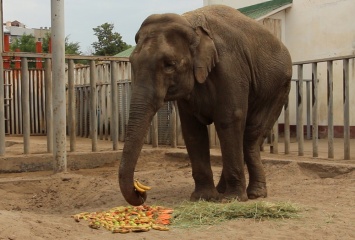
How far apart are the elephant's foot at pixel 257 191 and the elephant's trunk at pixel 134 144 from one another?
180 centimetres

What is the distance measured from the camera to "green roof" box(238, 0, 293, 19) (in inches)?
711

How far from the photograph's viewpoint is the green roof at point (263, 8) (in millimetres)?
18070

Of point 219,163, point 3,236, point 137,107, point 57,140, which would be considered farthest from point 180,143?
point 3,236

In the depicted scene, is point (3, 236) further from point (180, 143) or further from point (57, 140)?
point (180, 143)

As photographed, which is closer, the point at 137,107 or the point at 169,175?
the point at 137,107

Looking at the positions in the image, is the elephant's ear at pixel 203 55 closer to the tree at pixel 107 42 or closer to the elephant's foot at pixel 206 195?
the elephant's foot at pixel 206 195

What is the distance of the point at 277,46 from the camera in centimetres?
684

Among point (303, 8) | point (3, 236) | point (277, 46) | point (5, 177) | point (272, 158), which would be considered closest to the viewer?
point (3, 236)

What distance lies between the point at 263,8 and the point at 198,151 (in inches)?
528

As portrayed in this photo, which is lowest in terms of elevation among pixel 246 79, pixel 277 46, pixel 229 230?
pixel 229 230

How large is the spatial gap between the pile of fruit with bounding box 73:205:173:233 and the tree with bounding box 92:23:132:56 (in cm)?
3864

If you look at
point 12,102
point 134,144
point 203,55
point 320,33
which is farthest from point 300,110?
point 12,102

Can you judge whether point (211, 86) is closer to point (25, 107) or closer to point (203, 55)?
point (203, 55)

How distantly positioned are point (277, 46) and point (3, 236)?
402cm
